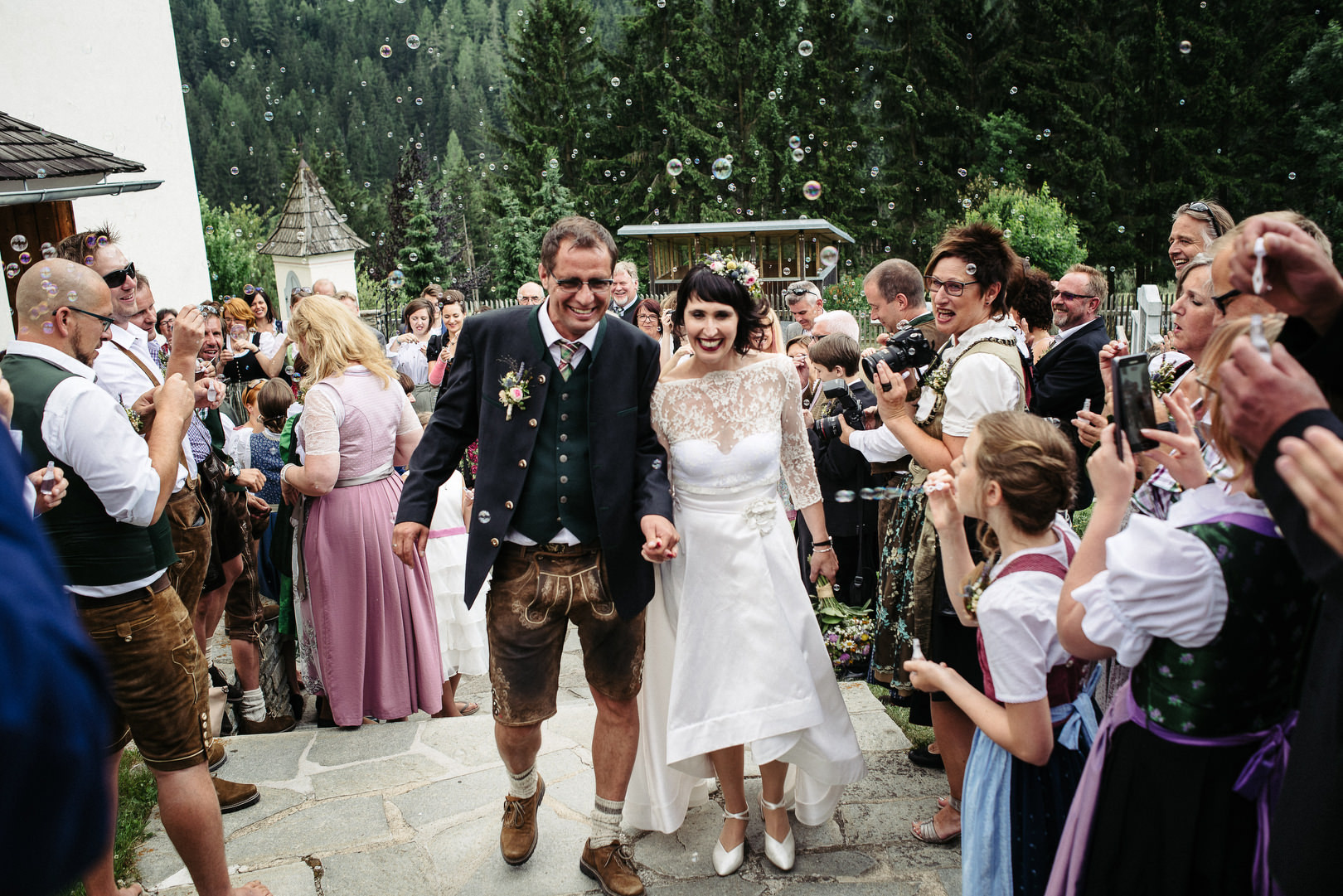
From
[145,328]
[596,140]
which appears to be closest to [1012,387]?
[145,328]

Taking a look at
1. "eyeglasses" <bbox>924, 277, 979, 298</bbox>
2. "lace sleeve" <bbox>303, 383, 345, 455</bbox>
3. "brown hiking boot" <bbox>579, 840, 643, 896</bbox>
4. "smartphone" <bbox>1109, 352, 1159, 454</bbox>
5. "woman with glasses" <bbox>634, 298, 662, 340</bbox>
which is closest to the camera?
"smartphone" <bbox>1109, 352, 1159, 454</bbox>

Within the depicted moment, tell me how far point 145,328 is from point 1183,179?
32290mm

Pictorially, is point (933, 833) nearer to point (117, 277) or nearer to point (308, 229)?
point (117, 277)

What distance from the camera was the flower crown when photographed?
3.30m

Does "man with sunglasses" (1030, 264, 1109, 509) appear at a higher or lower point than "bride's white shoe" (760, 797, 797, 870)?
higher

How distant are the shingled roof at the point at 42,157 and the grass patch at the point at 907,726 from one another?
27.7 feet

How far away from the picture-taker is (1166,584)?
1.61m

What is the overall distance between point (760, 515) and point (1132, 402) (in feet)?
4.56

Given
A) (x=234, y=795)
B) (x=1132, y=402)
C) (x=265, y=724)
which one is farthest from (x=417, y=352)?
(x=1132, y=402)

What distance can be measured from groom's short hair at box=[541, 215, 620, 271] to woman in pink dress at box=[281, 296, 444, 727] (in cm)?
175

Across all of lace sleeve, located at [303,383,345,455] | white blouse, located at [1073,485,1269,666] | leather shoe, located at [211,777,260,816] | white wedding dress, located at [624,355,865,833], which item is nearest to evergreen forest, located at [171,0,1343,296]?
lace sleeve, located at [303,383,345,455]

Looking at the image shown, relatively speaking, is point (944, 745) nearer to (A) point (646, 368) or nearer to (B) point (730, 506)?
(B) point (730, 506)

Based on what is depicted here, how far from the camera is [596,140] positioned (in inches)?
1561

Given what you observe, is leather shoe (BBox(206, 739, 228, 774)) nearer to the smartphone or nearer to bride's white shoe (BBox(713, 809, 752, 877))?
bride's white shoe (BBox(713, 809, 752, 877))
